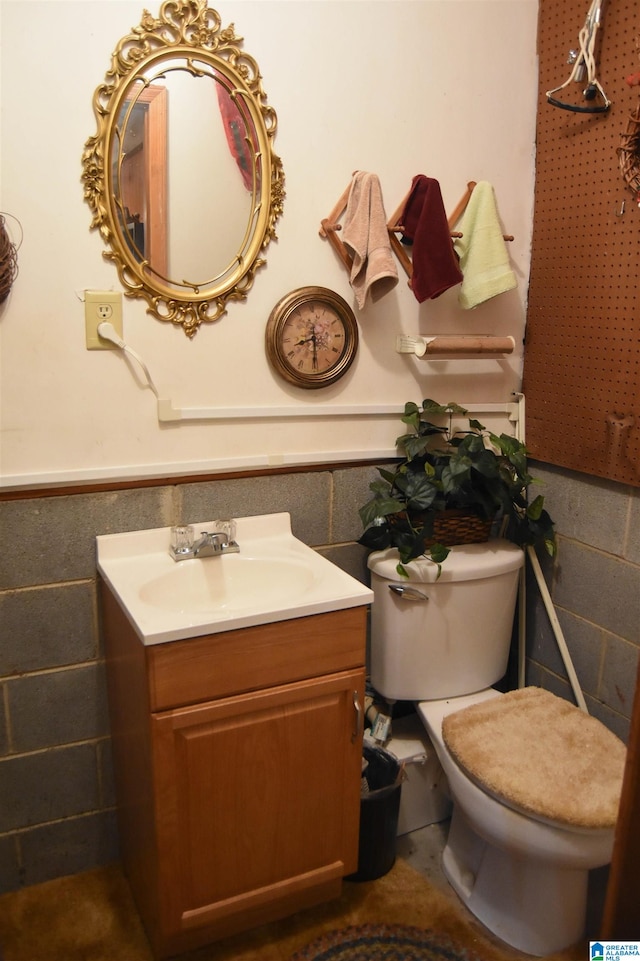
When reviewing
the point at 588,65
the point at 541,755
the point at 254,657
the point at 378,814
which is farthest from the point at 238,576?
the point at 588,65

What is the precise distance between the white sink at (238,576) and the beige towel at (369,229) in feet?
2.11

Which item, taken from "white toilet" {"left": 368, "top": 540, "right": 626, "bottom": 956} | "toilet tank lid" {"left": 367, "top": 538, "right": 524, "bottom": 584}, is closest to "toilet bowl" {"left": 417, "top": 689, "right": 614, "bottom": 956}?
"white toilet" {"left": 368, "top": 540, "right": 626, "bottom": 956}

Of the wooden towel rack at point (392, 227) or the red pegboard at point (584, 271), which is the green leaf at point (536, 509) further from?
the wooden towel rack at point (392, 227)

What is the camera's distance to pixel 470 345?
180cm

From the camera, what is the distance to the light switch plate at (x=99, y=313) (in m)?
1.50

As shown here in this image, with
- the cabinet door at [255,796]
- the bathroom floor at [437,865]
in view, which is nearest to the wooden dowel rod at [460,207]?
the cabinet door at [255,796]

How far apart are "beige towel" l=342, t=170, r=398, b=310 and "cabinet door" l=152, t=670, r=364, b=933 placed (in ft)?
3.05

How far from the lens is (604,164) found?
167 centimetres

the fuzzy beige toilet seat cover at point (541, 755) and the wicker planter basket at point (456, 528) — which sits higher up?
the wicker planter basket at point (456, 528)

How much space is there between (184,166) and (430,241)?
588 mm

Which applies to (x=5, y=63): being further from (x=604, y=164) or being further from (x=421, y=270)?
(x=604, y=164)

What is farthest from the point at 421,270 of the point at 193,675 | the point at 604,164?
the point at 193,675

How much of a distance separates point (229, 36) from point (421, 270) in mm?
655

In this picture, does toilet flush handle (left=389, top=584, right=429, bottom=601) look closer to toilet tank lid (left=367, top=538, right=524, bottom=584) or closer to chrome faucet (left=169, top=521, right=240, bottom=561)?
toilet tank lid (left=367, top=538, right=524, bottom=584)
